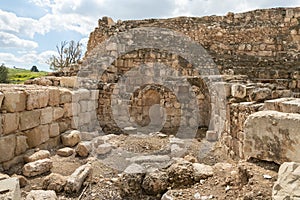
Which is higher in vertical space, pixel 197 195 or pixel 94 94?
pixel 94 94

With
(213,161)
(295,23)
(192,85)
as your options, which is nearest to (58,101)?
(213,161)

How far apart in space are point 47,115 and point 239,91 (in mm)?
4003

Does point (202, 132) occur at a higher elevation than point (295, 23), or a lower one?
lower

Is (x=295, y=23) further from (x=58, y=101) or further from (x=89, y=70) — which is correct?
(x=58, y=101)

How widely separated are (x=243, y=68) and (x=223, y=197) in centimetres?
810

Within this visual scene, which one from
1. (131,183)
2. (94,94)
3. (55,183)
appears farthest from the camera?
(94,94)

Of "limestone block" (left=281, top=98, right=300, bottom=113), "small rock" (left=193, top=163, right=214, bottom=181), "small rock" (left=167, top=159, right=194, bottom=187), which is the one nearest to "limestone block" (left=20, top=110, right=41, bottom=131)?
"small rock" (left=167, top=159, right=194, bottom=187)

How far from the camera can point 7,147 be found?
421 cm

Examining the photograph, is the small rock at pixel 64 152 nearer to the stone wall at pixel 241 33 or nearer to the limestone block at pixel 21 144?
the limestone block at pixel 21 144

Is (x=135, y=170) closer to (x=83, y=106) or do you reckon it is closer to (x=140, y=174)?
(x=140, y=174)

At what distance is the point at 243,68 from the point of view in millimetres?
9742

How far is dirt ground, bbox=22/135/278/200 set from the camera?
7.47 ft

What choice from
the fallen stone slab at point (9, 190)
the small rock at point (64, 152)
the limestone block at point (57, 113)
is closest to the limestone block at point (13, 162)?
the small rock at point (64, 152)

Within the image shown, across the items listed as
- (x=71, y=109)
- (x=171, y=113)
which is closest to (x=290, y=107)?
(x=71, y=109)
